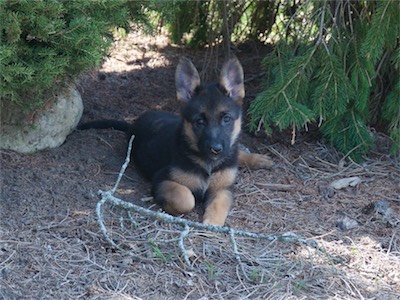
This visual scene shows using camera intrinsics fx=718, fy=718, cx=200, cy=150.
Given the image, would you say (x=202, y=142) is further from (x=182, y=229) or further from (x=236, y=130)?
(x=182, y=229)

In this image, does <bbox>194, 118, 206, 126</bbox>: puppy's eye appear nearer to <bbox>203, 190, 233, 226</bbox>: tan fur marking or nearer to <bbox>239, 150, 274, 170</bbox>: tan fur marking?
<bbox>203, 190, 233, 226</bbox>: tan fur marking

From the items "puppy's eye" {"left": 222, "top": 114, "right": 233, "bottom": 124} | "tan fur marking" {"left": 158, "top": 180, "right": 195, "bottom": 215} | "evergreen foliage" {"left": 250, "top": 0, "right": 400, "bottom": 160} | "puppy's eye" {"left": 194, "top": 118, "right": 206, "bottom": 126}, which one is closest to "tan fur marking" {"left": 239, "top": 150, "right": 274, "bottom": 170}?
"evergreen foliage" {"left": 250, "top": 0, "right": 400, "bottom": 160}

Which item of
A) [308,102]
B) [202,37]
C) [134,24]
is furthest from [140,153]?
[202,37]

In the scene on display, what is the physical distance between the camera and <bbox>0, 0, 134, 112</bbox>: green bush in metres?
4.70

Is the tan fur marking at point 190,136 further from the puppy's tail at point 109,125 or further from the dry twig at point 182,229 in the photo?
the puppy's tail at point 109,125

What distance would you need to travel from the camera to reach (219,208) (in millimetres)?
5316

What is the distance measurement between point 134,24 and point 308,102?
5.44ft

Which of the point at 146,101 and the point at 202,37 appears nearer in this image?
the point at 146,101

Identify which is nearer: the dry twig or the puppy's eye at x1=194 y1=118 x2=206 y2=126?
the dry twig

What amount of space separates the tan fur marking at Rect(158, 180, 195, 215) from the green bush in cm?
109

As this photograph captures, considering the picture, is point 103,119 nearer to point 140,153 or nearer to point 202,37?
point 140,153

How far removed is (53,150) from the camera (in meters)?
6.02

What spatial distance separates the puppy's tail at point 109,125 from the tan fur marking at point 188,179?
3.72ft

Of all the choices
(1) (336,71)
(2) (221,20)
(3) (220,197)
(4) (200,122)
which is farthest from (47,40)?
(2) (221,20)
